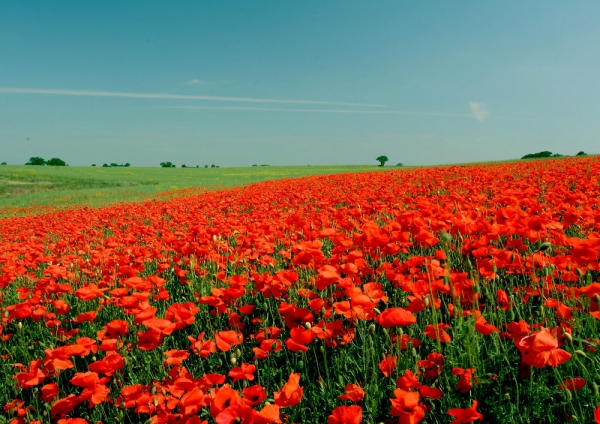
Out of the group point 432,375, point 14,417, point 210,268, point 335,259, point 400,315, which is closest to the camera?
point 400,315

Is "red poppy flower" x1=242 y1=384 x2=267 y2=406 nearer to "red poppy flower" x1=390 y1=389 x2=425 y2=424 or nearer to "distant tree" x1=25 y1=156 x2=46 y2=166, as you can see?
"red poppy flower" x1=390 y1=389 x2=425 y2=424

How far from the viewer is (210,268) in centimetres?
422

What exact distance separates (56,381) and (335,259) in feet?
6.85

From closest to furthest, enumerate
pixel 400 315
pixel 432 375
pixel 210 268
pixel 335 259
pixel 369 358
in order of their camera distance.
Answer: pixel 400 315 → pixel 432 375 → pixel 369 358 → pixel 335 259 → pixel 210 268

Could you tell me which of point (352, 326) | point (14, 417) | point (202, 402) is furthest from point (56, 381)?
point (352, 326)

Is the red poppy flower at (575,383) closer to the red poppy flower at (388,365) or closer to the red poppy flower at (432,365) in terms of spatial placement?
the red poppy flower at (432,365)

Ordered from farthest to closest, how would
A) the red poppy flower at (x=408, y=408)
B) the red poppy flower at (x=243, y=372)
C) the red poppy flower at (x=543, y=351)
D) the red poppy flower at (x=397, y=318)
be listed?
the red poppy flower at (x=243, y=372) < the red poppy flower at (x=397, y=318) < the red poppy flower at (x=408, y=408) < the red poppy flower at (x=543, y=351)

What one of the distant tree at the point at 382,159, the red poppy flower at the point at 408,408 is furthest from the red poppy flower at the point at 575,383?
the distant tree at the point at 382,159

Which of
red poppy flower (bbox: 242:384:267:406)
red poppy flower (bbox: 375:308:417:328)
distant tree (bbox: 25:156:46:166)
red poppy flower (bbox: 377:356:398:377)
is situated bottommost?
red poppy flower (bbox: 377:356:398:377)

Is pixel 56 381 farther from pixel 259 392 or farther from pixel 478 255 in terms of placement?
pixel 478 255

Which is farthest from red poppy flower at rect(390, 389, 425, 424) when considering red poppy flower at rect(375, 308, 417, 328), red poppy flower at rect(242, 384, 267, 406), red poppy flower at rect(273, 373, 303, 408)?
red poppy flower at rect(242, 384, 267, 406)

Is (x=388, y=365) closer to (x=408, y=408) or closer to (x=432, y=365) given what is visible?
(x=432, y=365)

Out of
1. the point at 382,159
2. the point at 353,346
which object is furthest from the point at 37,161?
the point at 353,346

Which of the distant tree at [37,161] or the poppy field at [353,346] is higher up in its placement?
the distant tree at [37,161]
